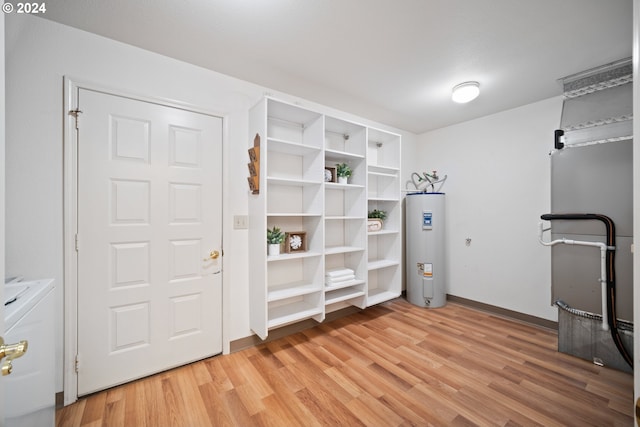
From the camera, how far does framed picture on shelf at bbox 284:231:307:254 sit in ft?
8.19

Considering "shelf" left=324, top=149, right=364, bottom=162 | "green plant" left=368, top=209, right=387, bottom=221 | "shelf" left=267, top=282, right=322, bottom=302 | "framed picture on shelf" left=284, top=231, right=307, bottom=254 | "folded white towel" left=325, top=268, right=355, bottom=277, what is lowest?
"shelf" left=267, top=282, right=322, bottom=302

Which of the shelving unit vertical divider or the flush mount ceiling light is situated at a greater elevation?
the flush mount ceiling light

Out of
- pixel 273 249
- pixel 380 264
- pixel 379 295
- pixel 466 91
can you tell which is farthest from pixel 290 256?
pixel 466 91

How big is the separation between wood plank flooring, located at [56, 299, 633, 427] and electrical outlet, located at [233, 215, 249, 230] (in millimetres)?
1164

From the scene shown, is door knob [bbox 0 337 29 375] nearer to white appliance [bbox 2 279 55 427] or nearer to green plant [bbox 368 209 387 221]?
white appliance [bbox 2 279 55 427]

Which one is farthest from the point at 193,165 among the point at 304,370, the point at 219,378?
the point at 304,370

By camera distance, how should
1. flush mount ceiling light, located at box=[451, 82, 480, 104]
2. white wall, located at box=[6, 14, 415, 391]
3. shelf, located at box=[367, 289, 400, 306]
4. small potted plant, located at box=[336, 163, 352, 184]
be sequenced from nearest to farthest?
white wall, located at box=[6, 14, 415, 391] < flush mount ceiling light, located at box=[451, 82, 480, 104] < small potted plant, located at box=[336, 163, 352, 184] < shelf, located at box=[367, 289, 400, 306]

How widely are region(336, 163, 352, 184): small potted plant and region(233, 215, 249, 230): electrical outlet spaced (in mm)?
1104

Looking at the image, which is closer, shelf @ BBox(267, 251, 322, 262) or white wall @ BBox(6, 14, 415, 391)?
white wall @ BBox(6, 14, 415, 391)

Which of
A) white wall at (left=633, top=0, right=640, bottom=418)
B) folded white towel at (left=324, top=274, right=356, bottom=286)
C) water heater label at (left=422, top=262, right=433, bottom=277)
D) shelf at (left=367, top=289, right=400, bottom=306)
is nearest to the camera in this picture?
white wall at (left=633, top=0, right=640, bottom=418)

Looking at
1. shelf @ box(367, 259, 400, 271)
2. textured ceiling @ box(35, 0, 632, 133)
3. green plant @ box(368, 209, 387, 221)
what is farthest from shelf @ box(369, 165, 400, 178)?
shelf @ box(367, 259, 400, 271)

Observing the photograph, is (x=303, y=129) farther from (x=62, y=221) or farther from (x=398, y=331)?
(x=398, y=331)

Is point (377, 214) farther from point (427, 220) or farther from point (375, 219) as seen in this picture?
point (427, 220)

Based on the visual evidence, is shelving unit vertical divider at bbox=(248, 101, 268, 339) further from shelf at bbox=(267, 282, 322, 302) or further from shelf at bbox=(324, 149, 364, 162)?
shelf at bbox=(324, 149, 364, 162)
